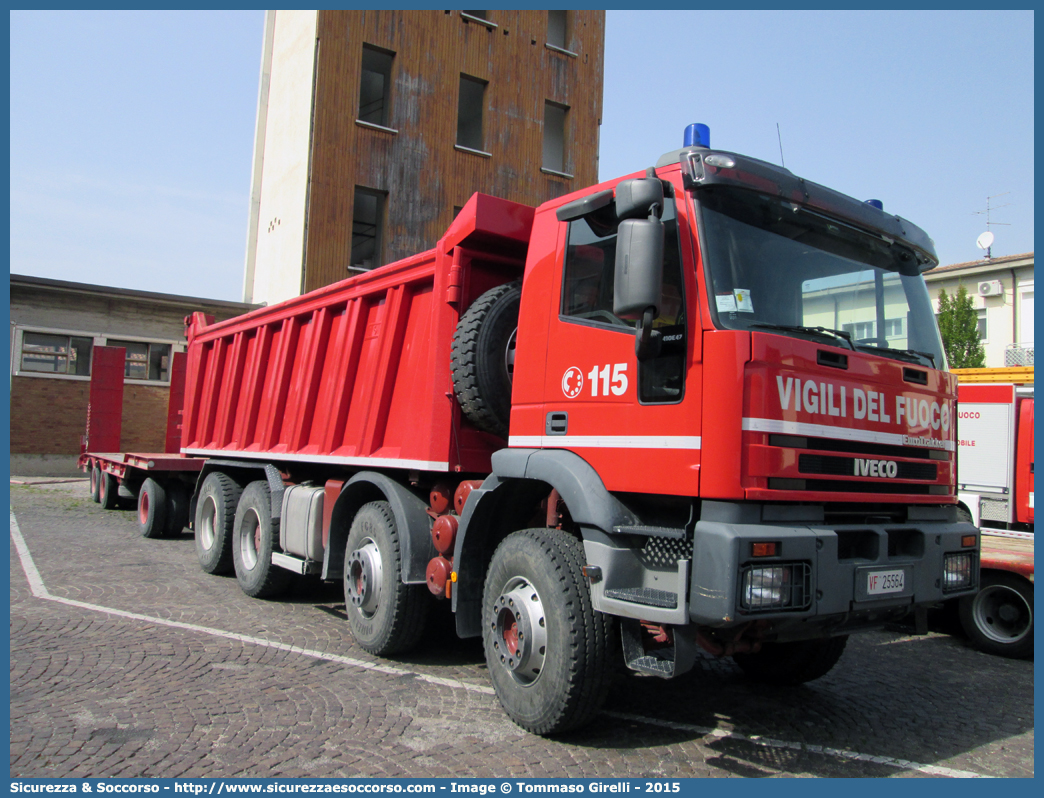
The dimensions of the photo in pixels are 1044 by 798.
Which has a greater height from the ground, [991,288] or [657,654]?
[991,288]

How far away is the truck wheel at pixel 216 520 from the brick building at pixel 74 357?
14.8 m

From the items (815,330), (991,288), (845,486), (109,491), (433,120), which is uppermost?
(433,120)

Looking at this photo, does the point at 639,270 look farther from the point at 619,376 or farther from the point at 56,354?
the point at 56,354

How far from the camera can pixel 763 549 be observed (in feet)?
11.6

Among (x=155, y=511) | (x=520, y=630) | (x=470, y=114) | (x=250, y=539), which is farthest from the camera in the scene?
(x=470, y=114)

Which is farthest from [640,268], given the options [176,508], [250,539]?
[176,508]

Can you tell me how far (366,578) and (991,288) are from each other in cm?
3750

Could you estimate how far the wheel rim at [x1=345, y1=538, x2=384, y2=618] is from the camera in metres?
5.84

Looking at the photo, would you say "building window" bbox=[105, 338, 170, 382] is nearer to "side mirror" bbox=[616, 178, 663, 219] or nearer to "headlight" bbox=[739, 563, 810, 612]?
"side mirror" bbox=[616, 178, 663, 219]

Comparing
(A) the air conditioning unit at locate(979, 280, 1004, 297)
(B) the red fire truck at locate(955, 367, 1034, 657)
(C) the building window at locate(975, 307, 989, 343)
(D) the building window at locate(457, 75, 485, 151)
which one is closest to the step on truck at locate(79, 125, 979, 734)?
(B) the red fire truck at locate(955, 367, 1034, 657)

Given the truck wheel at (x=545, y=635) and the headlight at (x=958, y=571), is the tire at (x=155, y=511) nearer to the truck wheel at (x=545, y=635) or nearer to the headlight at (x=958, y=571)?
the truck wheel at (x=545, y=635)

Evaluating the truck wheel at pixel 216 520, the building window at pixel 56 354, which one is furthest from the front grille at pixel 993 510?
the building window at pixel 56 354

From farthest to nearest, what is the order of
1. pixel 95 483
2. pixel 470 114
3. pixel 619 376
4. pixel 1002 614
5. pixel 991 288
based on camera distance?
pixel 991 288 → pixel 470 114 → pixel 95 483 → pixel 1002 614 → pixel 619 376
